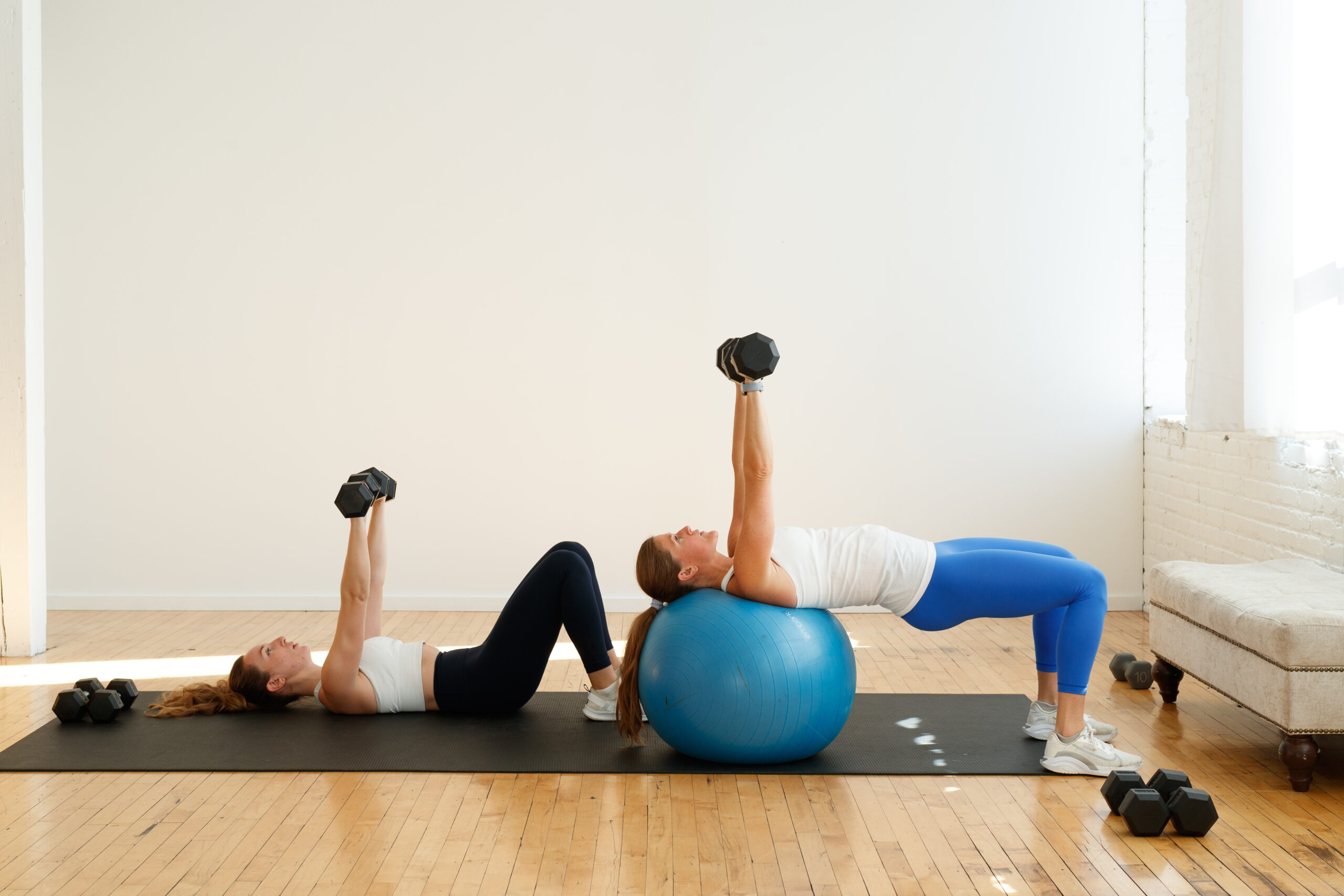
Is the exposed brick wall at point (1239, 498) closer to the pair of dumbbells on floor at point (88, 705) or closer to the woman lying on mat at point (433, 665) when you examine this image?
the woman lying on mat at point (433, 665)

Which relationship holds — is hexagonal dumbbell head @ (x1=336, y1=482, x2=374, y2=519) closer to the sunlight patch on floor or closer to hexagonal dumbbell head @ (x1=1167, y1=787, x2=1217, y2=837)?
the sunlight patch on floor

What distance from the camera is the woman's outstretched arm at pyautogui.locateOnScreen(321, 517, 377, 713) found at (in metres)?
2.99

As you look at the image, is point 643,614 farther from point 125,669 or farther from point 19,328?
point 19,328

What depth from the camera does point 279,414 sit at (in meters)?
5.28

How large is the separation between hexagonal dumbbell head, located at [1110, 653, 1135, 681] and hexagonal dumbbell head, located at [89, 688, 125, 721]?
3.26 meters

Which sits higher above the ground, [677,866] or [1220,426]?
[1220,426]

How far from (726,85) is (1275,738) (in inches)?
141

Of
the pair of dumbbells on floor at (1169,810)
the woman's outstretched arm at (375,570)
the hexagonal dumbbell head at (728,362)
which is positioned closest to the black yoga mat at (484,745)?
the woman's outstretched arm at (375,570)

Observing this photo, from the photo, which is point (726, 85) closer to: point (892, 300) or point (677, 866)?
point (892, 300)

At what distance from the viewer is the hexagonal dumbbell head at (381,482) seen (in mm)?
3055

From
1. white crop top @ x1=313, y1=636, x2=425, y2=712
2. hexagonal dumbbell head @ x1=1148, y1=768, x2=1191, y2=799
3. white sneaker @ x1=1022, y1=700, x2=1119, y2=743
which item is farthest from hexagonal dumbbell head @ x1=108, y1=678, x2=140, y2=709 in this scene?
hexagonal dumbbell head @ x1=1148, y1=768, x2=1191, y2=799

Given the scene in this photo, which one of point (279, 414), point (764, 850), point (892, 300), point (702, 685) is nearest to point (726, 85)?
point (892, 300)

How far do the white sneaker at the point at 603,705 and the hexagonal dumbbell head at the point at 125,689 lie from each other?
4.80ft

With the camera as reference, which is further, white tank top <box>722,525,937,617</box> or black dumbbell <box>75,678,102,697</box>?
black dumbbell <box>75,678,102,697</box>
